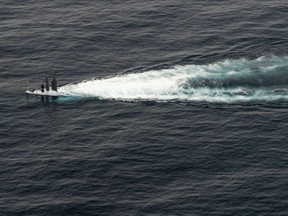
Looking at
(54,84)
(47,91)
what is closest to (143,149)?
(54,84)

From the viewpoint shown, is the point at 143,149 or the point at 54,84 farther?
the point at 54,84

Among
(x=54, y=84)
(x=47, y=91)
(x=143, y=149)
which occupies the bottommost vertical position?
(x=143, y=149)

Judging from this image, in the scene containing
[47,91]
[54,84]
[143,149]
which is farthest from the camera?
[47,91]

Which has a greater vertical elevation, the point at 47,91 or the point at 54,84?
the point at 54,84

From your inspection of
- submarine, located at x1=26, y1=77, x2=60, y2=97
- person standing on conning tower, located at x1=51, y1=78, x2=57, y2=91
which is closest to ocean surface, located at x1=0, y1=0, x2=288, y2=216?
submarine, located at x1=26, y1=77, x2=60, y2=97

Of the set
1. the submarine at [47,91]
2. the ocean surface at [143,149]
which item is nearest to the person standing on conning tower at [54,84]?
A: the submarine at [47,91]

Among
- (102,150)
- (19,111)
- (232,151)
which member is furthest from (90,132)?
(232,151)

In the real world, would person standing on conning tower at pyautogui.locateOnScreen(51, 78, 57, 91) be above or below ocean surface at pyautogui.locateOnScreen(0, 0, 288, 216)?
above

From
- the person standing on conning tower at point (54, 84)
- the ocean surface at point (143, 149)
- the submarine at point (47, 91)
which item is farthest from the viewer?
the submarine at point (47, 91)

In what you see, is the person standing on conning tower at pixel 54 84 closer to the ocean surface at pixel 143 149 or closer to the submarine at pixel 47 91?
the submarine at pixel 47 91

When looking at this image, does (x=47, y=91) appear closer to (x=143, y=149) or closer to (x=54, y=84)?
(x=54, y=84)

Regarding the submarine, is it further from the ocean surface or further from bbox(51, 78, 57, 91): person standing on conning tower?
the ocean surface
